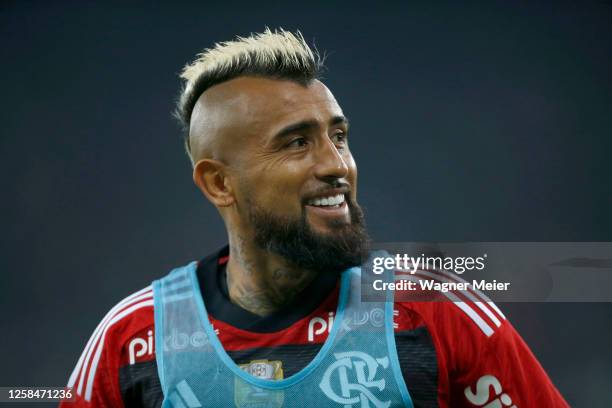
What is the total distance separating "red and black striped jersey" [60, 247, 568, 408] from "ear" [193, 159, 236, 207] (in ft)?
0.66

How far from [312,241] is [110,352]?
555mm

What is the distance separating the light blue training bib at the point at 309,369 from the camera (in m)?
1.48

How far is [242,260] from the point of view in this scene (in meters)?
1.68

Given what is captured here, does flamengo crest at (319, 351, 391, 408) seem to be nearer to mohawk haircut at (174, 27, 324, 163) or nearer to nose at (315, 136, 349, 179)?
nose at (315, 136, 349, 179)

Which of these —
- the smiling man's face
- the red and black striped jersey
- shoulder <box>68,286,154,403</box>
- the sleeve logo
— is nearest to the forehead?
the smiling man's face

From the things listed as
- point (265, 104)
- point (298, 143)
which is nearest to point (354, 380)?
point (298, 143)

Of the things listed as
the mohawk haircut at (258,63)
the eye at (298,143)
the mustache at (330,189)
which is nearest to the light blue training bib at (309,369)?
the mustache at (330,189)

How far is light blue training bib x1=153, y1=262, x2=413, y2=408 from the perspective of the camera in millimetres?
1482

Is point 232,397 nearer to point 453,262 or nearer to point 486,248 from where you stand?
point 453,262

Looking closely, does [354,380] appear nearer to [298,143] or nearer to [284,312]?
[284,312]

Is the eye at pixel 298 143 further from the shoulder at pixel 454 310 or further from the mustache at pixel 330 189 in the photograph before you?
the shoulder at pixel 454 310

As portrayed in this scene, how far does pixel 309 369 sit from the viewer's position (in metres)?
1.51

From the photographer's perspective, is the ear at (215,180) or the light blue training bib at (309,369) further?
the ear at (215,180)

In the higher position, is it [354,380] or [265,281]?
[265,281]
